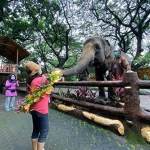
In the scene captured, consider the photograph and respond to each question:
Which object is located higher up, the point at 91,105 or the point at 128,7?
the point at 128,7

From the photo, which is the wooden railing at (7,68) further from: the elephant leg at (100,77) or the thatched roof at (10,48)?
the elephant leg at (100,77)

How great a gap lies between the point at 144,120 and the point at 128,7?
682 inches

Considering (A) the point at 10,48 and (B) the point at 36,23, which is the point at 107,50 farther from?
(B) the point at 36,23

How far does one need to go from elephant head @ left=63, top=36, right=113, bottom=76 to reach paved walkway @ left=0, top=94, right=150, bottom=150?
1588 millimetres

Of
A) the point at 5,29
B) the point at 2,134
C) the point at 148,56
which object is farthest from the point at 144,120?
the point at 5,29

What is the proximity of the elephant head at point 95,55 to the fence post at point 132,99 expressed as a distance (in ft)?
4.56

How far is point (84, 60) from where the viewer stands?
423 centimetres

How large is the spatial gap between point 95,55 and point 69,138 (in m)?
2.64

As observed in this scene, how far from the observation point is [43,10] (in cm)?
1945

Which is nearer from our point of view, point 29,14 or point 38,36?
point 29,14

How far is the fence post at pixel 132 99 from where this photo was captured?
119 inches

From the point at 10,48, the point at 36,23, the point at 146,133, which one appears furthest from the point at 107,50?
the point at 36,23

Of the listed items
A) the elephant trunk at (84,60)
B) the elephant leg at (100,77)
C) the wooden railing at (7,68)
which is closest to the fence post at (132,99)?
the elephant trunk at (84,60)

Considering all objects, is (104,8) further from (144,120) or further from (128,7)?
(144,120)
